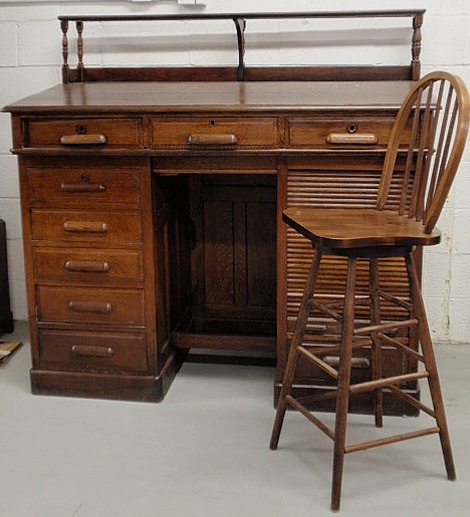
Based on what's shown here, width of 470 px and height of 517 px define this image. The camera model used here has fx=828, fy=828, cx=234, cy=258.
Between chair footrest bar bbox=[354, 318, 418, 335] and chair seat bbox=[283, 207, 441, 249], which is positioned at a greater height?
chair seat bbox=[283, 207, 441, 249]

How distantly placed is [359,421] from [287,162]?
2.93 feet

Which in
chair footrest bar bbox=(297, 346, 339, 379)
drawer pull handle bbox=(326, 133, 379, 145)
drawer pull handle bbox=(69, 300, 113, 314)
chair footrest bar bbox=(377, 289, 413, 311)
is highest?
drawer pull handle bbox=(326, 133, 379, 145)

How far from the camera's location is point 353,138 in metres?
2.62

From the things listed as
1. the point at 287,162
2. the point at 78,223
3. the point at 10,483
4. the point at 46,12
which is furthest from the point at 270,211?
the point at 10,483

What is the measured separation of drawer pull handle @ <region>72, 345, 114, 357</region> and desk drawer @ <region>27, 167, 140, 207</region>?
0.51 m

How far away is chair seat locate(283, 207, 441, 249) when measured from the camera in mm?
2191

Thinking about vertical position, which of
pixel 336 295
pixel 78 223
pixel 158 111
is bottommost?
pixel 336 295

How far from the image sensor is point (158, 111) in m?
2.69

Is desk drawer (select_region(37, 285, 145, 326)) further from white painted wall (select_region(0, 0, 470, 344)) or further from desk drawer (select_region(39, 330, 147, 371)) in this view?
white painted wall (select_region(0, 0, 470, 344))

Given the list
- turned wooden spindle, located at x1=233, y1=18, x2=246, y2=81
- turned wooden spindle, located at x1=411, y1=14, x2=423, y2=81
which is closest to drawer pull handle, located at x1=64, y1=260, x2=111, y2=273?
turned wooden spindle, located at x1=233, y1=18, x2=246, y2=81

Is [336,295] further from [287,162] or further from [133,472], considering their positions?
[133,472]

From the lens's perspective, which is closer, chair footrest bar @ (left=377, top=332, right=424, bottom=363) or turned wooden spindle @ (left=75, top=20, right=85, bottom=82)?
chair footrest bar @ (left=377, top=332, right=424, bottom=363)

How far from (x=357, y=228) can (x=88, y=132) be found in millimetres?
996

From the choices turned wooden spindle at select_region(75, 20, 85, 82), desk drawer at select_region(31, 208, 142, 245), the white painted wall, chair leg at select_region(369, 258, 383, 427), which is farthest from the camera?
turned wooden spindle at select_region(75, 20, 85, 82)
